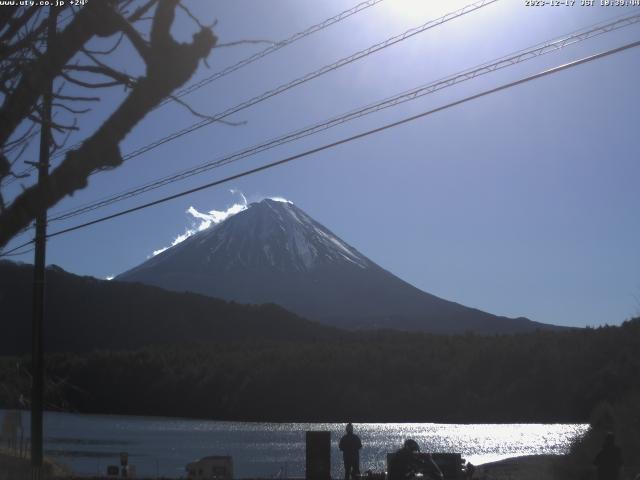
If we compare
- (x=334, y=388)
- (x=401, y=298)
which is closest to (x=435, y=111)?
(x=334, y=388)

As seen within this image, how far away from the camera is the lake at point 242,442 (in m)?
35.6

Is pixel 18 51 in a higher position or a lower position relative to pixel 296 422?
higher

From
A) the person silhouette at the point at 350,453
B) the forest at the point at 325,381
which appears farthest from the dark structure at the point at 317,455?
the forest at the point at 325,381

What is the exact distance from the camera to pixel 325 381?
78.3m

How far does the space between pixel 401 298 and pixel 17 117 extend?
17479 centimetres

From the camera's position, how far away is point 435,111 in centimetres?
948

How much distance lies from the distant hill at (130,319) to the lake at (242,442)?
921cm

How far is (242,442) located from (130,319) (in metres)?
43.1

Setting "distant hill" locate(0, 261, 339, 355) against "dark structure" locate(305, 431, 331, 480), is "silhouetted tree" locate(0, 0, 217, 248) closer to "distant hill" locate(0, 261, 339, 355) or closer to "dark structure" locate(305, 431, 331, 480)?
"dark structure" locate(305, 431, 331, 480)

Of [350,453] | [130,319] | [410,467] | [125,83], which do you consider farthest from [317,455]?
[130,319]

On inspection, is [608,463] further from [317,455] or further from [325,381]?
[325,381]

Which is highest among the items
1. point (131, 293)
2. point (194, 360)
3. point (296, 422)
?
point (131, 293)

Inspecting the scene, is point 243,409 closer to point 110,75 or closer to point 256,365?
point 256,365

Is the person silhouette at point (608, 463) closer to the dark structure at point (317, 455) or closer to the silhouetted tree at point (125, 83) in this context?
the dark structure at point (317, 455)
